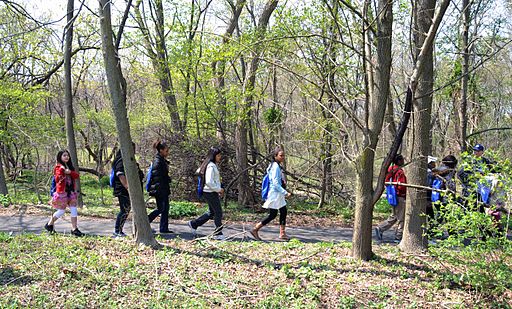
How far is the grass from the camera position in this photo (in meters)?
5.19

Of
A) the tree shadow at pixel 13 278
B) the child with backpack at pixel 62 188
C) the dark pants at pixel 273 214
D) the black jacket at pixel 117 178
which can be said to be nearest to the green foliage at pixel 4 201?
the child with backpack at pixel 62 188

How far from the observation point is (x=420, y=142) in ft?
21.2

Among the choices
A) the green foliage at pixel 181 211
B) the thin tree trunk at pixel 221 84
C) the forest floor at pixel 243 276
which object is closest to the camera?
the forest floor at pixel 243 276

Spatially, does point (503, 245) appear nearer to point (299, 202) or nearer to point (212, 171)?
point (212, 171)

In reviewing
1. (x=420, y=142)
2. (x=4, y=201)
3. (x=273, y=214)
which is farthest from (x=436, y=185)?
(x=4, y=201)

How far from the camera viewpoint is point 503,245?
5043 millimetres

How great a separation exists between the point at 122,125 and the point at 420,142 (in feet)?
15.2

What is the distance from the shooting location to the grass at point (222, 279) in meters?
5.19

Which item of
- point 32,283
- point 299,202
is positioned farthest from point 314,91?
point 32,283

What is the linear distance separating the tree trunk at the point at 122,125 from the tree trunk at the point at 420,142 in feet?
13.6

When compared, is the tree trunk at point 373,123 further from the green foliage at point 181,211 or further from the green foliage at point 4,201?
the green foliage at point 4,201

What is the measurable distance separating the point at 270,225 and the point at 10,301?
21.3 ft

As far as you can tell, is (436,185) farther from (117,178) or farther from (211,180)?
(117,178)

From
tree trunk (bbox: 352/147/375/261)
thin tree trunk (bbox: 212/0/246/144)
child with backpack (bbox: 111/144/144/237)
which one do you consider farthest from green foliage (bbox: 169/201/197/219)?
tree trunk (bbox: 352/147/375/261)
